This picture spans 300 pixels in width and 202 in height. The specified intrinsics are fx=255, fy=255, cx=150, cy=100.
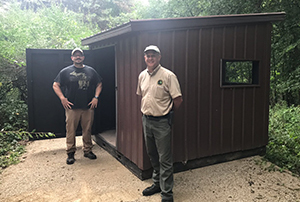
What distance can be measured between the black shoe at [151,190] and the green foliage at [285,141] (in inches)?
94.1

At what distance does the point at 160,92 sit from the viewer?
3090 mm

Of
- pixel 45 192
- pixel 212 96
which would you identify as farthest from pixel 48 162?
pixel 212 96

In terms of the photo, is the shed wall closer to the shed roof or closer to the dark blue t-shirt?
the shed roof

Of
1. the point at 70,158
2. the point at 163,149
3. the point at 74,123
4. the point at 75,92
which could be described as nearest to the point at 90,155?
the point at 70,158

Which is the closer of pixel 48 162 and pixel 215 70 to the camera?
pixel 215 70

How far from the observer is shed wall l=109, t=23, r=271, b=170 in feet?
12.8

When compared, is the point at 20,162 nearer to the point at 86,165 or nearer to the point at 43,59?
the point at 86,165

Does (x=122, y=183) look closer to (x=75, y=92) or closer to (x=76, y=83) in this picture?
(x=75, y=92)

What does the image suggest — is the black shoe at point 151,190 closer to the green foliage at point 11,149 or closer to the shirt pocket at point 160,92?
the shirt pocket at point 160,92

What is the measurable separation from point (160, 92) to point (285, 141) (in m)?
3.96

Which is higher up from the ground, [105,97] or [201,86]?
[201,86]

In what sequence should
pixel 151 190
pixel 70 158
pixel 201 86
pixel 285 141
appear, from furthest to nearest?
pixel 285 141 → pixel 70 158 → pixel 201 86 → pixel 151 190

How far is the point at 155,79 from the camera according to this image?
3.13m

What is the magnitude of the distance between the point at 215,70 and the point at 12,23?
721 cm
